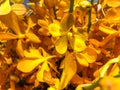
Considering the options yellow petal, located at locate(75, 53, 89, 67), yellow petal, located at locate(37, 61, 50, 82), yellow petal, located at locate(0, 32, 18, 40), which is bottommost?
yellow petal, located at locate(37, 61, 50, 82)

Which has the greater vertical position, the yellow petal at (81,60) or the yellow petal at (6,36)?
A: the yellow petal at (6,36)

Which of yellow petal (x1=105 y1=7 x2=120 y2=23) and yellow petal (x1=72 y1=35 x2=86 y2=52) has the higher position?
yellow petal (x1=105 y1=7 x2=120 y2=23)

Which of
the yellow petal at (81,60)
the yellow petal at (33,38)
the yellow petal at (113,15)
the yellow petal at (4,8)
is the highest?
the yellow petal at (4,8)

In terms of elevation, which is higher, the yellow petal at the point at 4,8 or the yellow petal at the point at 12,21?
the yellow petal at the point at 4,8

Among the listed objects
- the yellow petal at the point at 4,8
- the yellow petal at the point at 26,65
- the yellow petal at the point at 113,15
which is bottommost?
the yellow petal at the point at 26,65

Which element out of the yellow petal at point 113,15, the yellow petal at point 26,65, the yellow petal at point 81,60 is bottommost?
the yellow petal at point 26,65

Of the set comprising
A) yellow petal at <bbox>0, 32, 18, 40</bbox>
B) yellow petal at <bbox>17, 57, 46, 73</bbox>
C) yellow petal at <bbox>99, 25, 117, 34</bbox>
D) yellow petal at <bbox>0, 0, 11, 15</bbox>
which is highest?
yellow petal at <bbox>0, 0, 11, 15</bbox>

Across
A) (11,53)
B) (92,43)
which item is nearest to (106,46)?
(92,43)

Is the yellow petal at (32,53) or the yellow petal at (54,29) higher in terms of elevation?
the yellow petal at (54,29)

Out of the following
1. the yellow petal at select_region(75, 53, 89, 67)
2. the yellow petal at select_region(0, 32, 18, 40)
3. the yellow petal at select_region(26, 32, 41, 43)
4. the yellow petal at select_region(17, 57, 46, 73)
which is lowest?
the yellow petal at select_region(17, 57, 46, 73)

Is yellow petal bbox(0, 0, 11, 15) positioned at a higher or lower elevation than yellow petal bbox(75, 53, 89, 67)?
higher

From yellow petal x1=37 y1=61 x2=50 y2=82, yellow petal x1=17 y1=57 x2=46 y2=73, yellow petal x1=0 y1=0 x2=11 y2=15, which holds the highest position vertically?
yellow petal x1=0 y1=0 x2=11 y2=15
